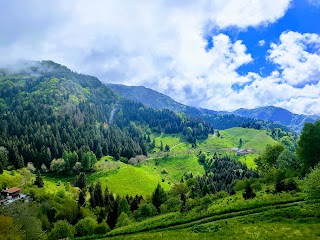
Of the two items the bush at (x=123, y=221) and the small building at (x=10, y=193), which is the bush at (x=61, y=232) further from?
the small building at (x=10, y=193)

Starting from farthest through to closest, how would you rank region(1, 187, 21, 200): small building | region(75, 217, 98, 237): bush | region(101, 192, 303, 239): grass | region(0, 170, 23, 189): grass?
region(0, 170, 23, 189): grass < region(1, 187, 21, 200): small building < region(75, 217, 98, 237): bush < region(101, 192, 303, 239): grass

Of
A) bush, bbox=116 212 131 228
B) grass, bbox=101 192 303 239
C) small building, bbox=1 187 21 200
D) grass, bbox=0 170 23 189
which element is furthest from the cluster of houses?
grass, bbox=101 192 303 239

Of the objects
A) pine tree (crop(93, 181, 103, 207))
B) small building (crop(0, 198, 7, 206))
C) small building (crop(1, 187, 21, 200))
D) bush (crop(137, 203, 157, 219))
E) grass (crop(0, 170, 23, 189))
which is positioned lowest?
bush (crop(137, 203, 157, 219))

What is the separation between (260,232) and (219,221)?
40.2ft

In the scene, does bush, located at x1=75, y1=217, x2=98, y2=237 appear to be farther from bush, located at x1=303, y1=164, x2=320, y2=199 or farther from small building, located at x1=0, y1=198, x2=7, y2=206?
bush, located at x1=303, y1=164, x2=320, y2=199

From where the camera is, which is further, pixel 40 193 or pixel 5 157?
pixel 5 157

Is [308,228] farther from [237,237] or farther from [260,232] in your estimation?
[237,237]

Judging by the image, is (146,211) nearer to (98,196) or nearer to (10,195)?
(98,196)

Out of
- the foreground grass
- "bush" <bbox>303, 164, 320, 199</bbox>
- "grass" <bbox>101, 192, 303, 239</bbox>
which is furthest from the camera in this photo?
the foreground grass

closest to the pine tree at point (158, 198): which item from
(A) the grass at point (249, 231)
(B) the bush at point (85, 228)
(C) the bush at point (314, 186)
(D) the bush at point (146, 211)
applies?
(D) the bush at point (146, 211)

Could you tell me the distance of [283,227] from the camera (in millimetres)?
43656

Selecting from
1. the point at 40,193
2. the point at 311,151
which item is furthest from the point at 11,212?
the point at 311,151

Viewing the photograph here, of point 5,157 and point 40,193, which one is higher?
point 5,157

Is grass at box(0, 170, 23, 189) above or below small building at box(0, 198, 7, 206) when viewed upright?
above
